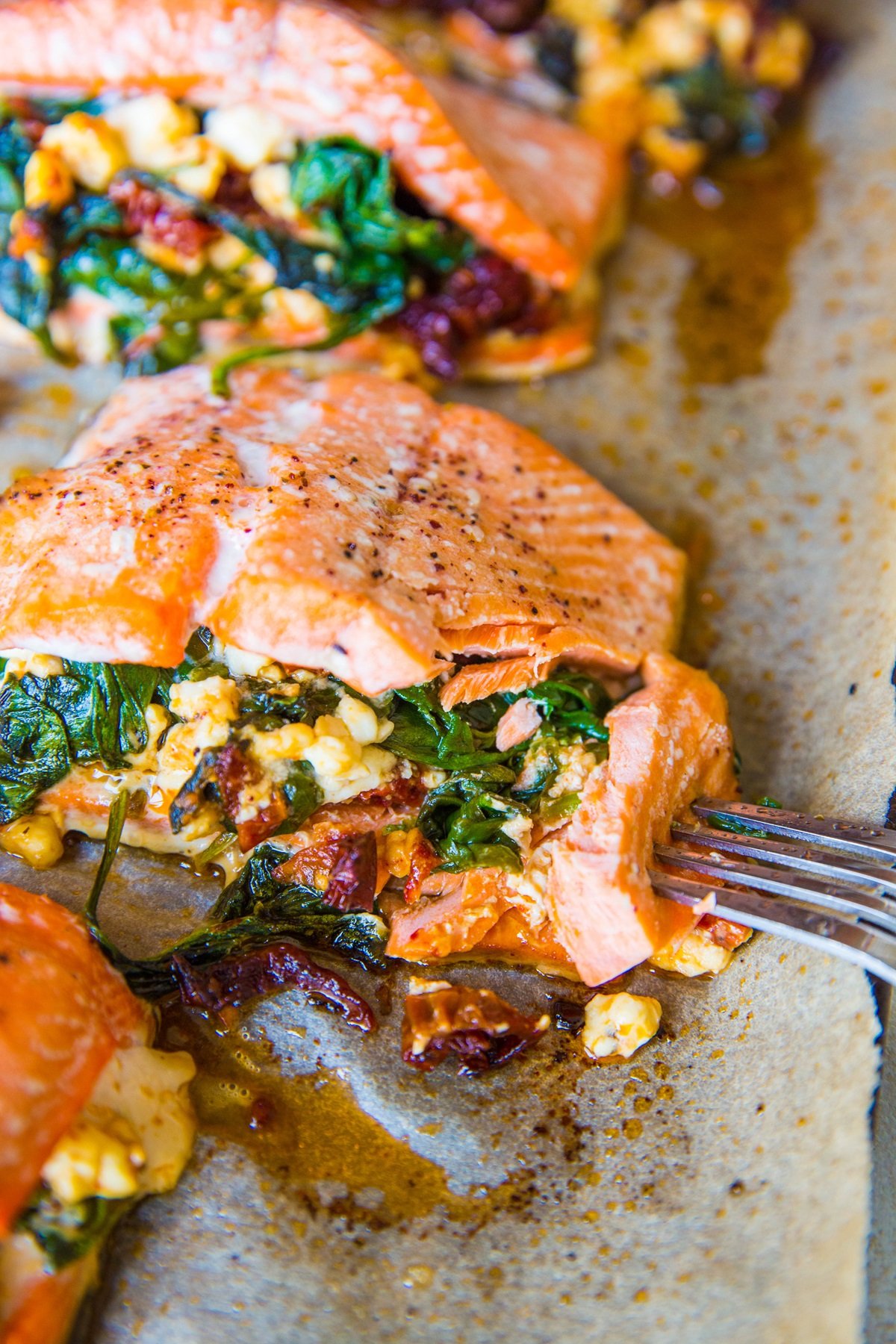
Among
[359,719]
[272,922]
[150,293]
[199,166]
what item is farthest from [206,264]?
[272,922]

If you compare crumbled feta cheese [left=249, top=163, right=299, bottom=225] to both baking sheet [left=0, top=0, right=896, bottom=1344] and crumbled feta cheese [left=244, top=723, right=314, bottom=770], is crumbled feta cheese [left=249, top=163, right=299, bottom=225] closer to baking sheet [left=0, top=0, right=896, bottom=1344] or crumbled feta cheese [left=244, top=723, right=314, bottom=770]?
baking sheet [left=0, top=0, right=896, bottom=1344]

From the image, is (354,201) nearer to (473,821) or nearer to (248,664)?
(248,664)

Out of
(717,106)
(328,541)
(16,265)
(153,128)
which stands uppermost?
(717,106)

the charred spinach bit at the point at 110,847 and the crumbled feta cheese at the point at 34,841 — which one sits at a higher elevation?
the charred spinach bit at the point at 110,847

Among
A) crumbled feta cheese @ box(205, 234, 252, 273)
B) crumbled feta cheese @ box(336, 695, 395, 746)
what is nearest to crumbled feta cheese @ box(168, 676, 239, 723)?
crumbled feta cheese @ box(336, 695, 395, 746)

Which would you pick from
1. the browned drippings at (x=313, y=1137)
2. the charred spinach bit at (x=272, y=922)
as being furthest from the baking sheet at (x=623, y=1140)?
the charred spinach bit at (x=272, y=922)

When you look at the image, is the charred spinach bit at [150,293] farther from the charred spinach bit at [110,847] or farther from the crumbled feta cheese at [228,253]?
the charred spinach bit at [110,847]
